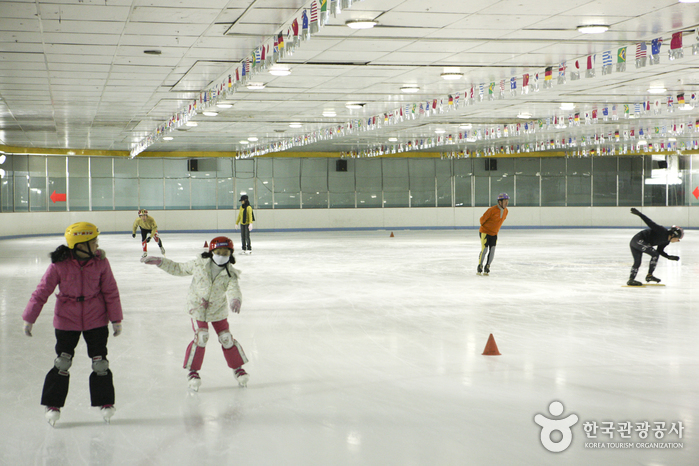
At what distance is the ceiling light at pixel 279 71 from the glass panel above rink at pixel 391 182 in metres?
19.9

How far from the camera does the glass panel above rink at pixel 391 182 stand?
3136 cm

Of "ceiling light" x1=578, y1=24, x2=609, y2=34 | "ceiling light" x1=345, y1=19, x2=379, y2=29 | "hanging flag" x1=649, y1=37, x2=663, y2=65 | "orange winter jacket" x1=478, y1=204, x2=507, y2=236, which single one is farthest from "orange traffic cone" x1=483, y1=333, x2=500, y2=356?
"orange winter jacket" x1=478, y1=204, x2=507, y2=236

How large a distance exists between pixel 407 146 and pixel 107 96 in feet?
45.6

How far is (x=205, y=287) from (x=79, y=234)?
38.1 inches

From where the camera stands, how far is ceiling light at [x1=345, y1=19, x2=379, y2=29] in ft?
27.5

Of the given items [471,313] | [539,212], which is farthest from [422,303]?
[539,212]

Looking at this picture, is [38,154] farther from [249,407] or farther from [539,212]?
[249,407]

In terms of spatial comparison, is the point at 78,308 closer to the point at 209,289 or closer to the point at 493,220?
the point at 209,289

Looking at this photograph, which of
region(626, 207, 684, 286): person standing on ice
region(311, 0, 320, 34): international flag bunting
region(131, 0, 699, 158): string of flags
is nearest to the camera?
region(311, 0, 320, 34): international flag bunting

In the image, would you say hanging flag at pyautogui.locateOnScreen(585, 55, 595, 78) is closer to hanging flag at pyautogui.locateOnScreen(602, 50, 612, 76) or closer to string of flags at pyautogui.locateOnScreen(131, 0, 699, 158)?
string of flags at pyautogui.locateOnScreen(131, 0, 699, 158)

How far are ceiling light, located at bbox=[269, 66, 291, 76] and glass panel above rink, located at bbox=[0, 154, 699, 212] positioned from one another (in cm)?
1994

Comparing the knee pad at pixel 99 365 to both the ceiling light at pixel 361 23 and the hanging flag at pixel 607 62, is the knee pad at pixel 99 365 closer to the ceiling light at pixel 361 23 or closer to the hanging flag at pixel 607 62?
the ceiling light at pixel 361 23

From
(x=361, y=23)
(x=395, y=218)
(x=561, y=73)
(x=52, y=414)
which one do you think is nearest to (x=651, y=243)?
(x=561, y=73)

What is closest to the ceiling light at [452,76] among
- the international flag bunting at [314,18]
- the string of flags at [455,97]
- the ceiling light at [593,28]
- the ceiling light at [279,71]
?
the string of flags at [455,97]
